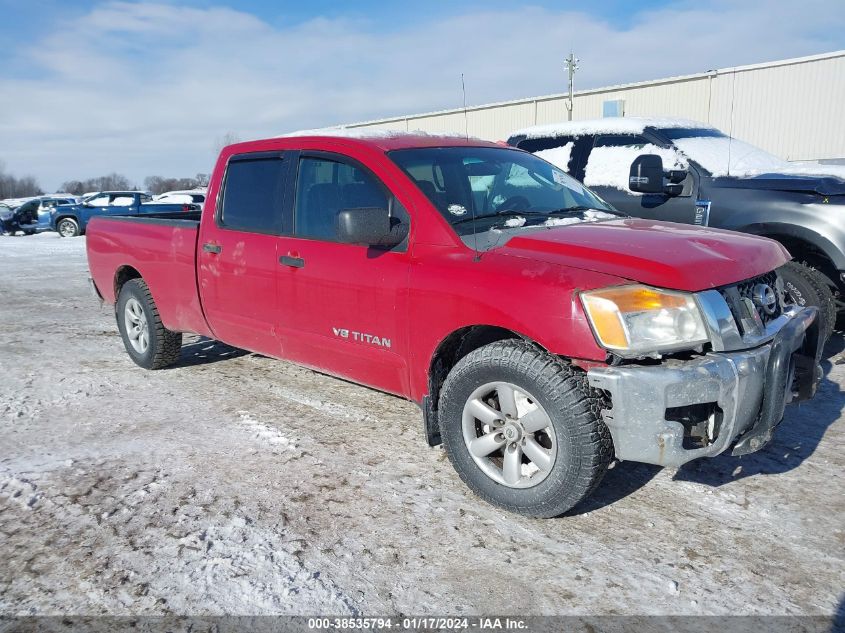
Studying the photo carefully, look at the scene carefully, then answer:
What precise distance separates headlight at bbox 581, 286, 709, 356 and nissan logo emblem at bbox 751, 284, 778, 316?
52cm

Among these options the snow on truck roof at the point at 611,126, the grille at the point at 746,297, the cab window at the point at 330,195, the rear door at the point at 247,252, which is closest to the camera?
the grille at the point at 746,297

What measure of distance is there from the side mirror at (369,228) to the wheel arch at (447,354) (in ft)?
1.93

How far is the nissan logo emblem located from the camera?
2951mm

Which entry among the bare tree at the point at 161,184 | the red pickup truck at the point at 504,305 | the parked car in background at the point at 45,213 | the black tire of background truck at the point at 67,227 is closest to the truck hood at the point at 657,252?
the red pickup truck at the point at 504,305

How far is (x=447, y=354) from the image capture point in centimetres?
330

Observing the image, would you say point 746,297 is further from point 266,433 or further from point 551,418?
point 266,433

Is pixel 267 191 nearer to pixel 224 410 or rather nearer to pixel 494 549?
pixel 224 410

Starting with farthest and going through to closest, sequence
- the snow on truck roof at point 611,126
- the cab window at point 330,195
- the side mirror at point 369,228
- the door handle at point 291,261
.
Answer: the snow on truck roof at point 611,126 < the door handle at point 291,261 < the cab window at point 330,195 < the side mirror at point 369,228

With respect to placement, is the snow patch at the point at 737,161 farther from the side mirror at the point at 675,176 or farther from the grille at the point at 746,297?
the grille at the point at 746,297

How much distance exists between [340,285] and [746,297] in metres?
2.00

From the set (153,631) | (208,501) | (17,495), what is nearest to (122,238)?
(17,495)

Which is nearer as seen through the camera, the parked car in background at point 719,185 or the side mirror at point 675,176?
the parked car in background at point 719,185

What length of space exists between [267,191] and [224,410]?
1496 millimetres

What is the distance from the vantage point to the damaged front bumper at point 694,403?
2504mm
